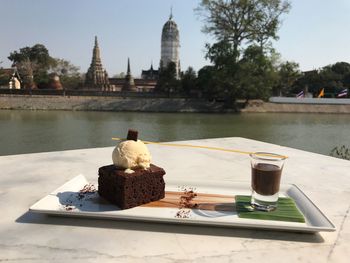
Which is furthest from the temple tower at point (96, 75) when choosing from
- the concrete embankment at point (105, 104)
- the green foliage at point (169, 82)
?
the concrete embankment at point (105, 104)

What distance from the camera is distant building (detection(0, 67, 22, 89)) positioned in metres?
45.8

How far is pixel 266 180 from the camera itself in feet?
6.01

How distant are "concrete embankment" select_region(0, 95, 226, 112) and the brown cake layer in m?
33.9

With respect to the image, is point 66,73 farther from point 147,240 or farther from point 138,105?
point 147,240

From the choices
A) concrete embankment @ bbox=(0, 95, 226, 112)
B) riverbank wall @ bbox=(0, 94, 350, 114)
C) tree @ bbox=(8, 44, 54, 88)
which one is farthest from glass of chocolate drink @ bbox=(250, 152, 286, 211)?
tree @ bbox=(8, 44, 54, 88)

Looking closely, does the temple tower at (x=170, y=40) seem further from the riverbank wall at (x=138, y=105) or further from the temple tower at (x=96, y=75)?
the riverbank wall at (x=138, y=105)

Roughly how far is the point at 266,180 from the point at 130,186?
761 millimetres

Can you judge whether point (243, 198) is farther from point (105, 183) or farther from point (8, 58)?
point (8, 58)

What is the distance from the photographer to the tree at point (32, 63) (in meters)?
47.1

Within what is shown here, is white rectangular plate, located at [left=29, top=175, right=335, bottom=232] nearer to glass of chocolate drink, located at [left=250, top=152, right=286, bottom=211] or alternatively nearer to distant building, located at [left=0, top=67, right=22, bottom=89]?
glass of chocolate drink, located at [left=250, top=152, right=286, bottom=211]

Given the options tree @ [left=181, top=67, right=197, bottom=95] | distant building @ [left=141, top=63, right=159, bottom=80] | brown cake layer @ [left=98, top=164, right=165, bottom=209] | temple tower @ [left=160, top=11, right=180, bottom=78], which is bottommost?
brown cake layer @ [left=98, top=164, right=165, bottom=209]

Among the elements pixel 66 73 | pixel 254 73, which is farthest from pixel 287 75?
pixel 66 73

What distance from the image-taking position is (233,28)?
33.7 meters

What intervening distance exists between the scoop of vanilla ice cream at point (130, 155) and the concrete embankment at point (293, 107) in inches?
1357
